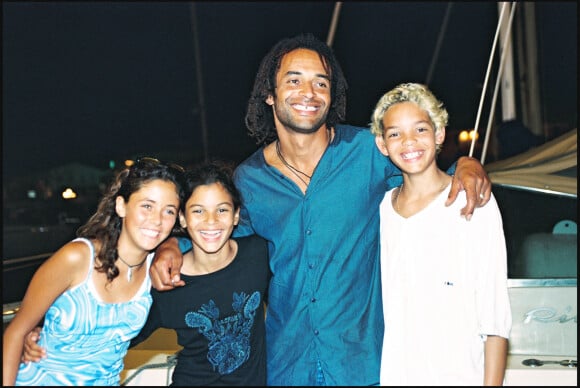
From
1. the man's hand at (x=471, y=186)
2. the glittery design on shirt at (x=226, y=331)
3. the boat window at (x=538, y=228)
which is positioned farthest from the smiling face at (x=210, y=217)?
the boat window at (x=538, y=228)

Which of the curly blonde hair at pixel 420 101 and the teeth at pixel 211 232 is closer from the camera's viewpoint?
the curly blonde hair at pixel 420 101

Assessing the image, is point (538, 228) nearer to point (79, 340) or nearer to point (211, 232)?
point (211, 232)

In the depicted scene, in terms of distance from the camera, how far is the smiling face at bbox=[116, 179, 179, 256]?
2.08 meters

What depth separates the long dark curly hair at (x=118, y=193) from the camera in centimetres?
211

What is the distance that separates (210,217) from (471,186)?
3.09 ft

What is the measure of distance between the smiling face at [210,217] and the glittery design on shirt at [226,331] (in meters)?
Answer: 0.21

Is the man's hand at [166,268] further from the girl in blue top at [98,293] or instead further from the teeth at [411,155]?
the teeth at [411,155]

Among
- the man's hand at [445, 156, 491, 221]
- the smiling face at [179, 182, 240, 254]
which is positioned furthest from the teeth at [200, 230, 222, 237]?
the man's hand at [445, 156, 491, 221]

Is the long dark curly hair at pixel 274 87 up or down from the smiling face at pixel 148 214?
up

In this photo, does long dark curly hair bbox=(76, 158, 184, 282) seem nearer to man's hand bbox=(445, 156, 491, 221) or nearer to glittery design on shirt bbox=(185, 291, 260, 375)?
glittery design on shirt bbox=(185, 291, 260, 375)

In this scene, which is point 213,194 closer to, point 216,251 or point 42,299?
point 216,251

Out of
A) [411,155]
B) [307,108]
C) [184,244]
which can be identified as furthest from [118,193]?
[411,155]

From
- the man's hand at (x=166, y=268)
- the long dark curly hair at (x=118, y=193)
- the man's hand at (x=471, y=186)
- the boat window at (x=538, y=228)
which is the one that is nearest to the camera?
the man's hand at (x=471, y=186)

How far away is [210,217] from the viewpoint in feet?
7.09
